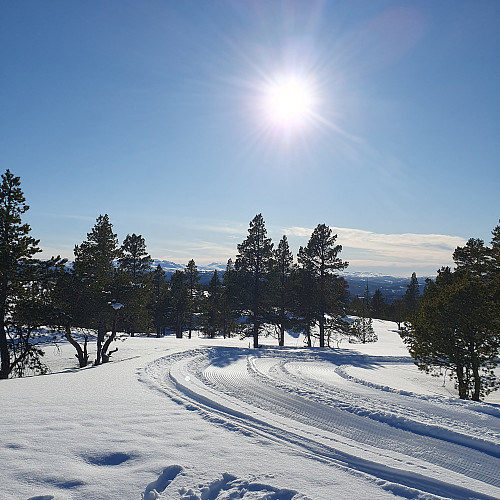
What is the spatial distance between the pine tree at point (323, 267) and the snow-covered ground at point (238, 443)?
2208 centimetres

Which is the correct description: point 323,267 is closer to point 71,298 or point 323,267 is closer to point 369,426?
point 71,298

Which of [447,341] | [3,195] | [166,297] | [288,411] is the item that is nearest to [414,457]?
[288,411]

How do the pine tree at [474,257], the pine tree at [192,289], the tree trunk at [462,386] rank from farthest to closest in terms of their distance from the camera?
1. the pine tree at [192,289]
2. the pine tree at [474,257]
3. the tree trunk at [462,386]

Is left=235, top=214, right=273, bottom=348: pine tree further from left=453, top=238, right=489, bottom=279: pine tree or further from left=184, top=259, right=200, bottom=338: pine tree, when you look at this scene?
left=184, top=259, right=200, bottom=338: pine tree

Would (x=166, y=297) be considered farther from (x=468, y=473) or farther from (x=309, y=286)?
(x=468, y=473)

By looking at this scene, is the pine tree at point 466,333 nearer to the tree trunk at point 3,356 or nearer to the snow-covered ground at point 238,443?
the snow-covered ground at point 238,443

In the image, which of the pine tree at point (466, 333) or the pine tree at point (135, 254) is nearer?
the pine tree at point (466, 333)

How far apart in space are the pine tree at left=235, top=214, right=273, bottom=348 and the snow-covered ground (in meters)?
20.2

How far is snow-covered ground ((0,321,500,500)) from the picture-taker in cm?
483

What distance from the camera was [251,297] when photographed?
31.9 meters

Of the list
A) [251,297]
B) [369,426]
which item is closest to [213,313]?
[251,297]

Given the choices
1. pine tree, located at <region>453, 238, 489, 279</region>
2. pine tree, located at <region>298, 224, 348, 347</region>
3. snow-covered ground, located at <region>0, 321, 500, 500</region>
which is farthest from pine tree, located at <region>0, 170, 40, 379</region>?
pine tree, located at <region>453, 238, 489, 279</region>

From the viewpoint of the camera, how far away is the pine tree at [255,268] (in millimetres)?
32000

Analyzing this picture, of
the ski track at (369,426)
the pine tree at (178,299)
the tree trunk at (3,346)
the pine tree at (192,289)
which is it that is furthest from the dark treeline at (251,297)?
the pine tree at (192,289)
